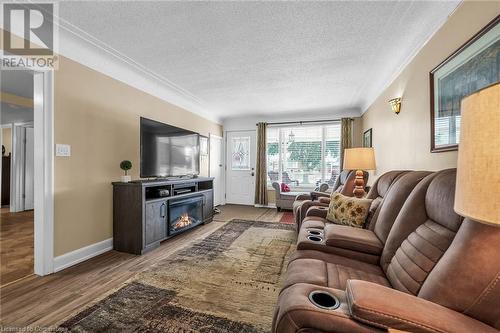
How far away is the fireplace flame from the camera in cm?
343

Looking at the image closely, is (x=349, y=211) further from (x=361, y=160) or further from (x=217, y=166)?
(x=217, y=166)

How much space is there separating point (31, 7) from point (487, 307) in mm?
3398

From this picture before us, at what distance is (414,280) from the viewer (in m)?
1.08

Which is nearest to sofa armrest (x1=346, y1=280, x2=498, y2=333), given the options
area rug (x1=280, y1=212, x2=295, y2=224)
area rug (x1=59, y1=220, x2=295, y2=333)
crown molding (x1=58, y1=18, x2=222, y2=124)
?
area rug (x1=59, y1=220, x2=295, y2=333)

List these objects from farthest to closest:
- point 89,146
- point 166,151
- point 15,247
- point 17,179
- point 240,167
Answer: point 240,167 < point 17,179 < point 166,151 < point 15,247 < point 89,146

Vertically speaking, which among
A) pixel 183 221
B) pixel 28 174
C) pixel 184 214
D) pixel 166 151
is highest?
pixel 166 151

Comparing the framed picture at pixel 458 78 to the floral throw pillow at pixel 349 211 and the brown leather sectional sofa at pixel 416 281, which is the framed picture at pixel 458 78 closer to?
the brown leather sectional sofa at pixel 416 281

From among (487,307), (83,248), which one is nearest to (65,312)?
(83,248)

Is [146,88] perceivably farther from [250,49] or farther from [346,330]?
[346,330]

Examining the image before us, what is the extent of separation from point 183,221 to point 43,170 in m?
1.85

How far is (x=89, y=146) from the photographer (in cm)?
266

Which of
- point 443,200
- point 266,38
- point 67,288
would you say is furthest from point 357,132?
point 67,288

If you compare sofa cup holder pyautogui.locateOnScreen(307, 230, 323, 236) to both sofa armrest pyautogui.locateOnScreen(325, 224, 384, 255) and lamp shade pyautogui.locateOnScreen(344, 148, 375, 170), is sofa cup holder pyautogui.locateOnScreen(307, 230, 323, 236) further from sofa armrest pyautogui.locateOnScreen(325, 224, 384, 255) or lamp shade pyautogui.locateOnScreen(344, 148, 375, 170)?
lamp shade pyautogui.locateOnScreen(344, 148, 375, 170)

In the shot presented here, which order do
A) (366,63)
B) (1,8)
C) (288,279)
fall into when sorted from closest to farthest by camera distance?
(288,279) < (1,8) < (366,63)
